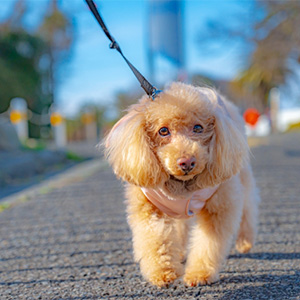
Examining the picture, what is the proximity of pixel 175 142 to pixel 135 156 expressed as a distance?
0.21 meters

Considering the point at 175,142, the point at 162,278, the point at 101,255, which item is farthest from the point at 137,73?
the point at 101,255

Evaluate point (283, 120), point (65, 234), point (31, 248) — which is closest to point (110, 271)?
point (31, 248)

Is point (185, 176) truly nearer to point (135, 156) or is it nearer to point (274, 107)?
point (135, 156)

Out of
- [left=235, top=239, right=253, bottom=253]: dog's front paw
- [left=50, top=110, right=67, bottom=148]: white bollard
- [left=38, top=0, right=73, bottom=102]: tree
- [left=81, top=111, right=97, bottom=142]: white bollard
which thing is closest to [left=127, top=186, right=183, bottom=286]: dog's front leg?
[left=235, top=239, right=253, bottom=253]: dog's front paw

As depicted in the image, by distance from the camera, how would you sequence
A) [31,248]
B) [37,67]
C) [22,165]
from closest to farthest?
[31,248] → [22,165] → [37,67]

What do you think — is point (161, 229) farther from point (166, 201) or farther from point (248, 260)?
point (248, 260)

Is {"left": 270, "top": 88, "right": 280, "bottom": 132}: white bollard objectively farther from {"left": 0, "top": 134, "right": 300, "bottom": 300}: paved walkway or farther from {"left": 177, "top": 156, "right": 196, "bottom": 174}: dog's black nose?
{"left": 177, "top": 156, "right": 196, "bottom": 174}: dog's black nose

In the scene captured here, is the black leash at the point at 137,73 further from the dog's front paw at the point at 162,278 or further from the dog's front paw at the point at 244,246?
the dog's front paw at the point at 244,246

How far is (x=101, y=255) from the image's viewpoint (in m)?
3.07

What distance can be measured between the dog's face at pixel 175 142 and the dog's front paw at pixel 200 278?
538 millimetres

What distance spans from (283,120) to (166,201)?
20.5 m

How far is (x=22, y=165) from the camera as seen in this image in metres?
8.51

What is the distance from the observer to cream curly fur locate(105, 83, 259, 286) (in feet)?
7.01

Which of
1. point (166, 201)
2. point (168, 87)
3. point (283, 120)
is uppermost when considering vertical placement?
point (168, 87)
